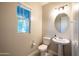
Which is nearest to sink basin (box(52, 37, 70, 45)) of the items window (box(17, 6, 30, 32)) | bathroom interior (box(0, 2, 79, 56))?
bathroom interior (box(0, 2, 79, 56))

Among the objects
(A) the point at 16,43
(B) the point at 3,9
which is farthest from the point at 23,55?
(B) the point at 3,9

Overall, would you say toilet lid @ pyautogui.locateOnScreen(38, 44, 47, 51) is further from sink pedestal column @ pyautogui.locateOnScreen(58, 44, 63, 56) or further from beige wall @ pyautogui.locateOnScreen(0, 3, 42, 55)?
sink pedestal column @ pyautogui.locateOnScreen(58, 44, 63, 56)

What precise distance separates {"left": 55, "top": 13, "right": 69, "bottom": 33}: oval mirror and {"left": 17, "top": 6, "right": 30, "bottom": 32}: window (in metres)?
0.40

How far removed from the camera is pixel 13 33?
58.2 inches

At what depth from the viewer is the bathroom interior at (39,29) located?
1460 mm

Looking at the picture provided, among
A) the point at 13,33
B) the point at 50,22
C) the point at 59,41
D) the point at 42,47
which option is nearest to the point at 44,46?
the point at 42,47

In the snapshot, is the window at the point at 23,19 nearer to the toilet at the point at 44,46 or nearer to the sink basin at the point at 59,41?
the toilet at the point at 44,46

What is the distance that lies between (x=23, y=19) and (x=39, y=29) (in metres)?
0.26

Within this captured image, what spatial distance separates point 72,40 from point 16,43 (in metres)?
0.75

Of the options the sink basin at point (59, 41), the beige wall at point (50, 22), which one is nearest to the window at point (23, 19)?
the beige wall at point (50, 22)

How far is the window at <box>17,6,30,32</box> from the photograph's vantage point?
148 centimetres

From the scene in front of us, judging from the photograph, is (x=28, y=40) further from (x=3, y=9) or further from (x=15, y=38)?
(x=3, y=9)

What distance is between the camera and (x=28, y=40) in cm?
151

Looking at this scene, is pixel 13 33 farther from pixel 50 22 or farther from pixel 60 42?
pixel 60 42
